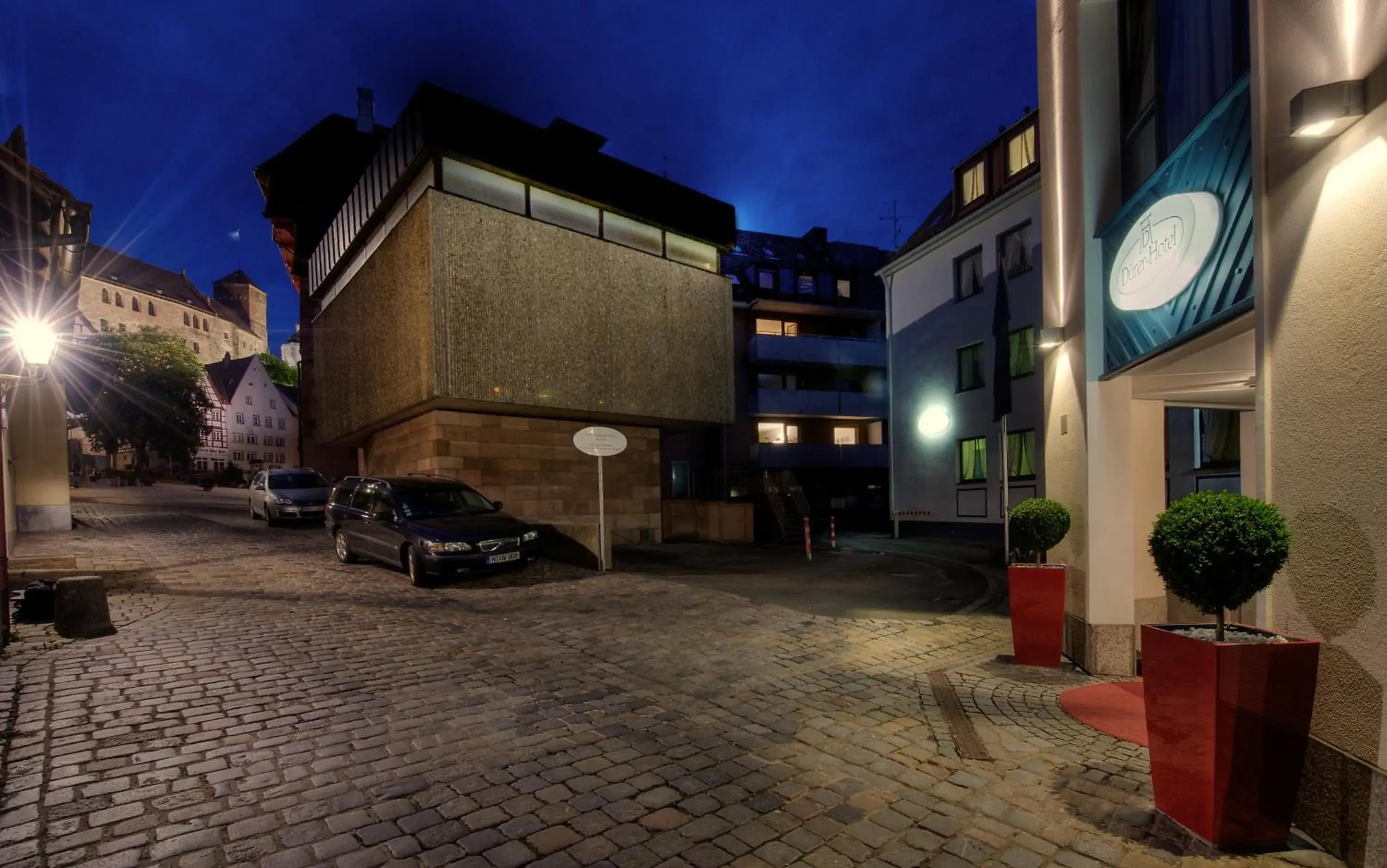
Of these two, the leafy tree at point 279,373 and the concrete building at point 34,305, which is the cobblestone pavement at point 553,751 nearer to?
the concrete building at point 34,305

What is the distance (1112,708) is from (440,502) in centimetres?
1039

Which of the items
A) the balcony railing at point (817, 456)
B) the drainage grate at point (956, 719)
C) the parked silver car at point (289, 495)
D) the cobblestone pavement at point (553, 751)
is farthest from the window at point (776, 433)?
the drainage grate at point (956, 719)

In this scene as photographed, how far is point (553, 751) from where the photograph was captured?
4.27 metres

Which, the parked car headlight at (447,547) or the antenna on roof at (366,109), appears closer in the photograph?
the parked car headlight at (447,547)

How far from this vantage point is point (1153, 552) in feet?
11.4

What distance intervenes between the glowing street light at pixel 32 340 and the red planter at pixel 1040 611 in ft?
38.9

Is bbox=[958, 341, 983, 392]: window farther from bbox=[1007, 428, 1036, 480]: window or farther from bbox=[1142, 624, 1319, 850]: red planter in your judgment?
bbox=[1142, 624, 1319, 850]: red planter

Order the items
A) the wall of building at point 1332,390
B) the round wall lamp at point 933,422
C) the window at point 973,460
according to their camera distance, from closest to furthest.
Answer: the wall of building at point 1332,390
the window at point 973,460
the round wall lamp at point 933,422

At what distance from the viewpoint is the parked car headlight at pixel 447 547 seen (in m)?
10.1

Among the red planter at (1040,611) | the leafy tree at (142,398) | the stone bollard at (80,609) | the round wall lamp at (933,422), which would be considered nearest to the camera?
the red planter at (1040,611)

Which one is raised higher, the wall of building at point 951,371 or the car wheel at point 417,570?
the wall of building at point 951,371

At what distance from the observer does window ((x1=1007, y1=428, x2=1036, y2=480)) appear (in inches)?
711

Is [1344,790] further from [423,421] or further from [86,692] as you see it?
[423,421]

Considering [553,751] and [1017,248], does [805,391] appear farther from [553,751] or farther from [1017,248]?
[553,751]
